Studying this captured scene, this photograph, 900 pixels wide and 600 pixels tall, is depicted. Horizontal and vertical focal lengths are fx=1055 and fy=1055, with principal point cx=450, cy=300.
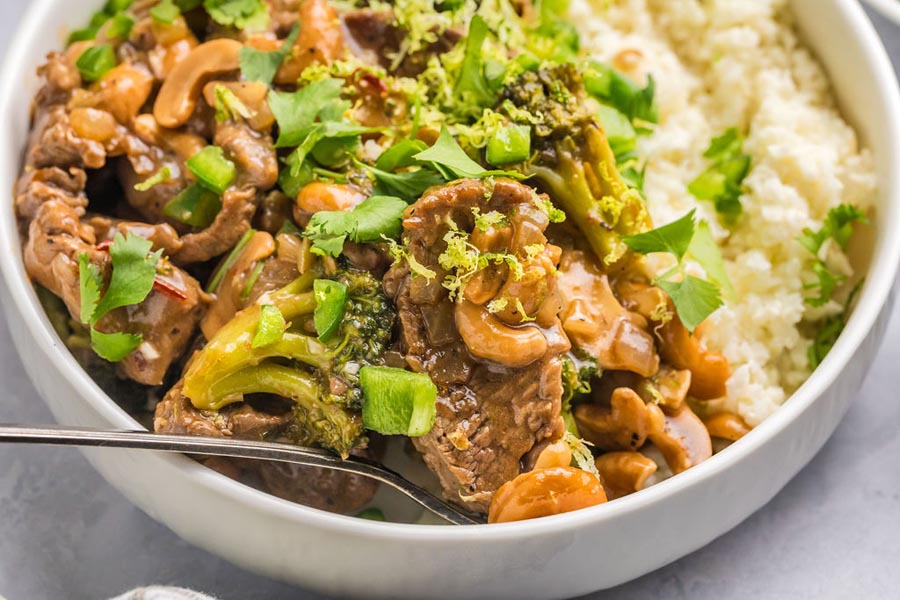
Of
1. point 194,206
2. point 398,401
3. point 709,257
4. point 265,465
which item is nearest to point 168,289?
point 194,206

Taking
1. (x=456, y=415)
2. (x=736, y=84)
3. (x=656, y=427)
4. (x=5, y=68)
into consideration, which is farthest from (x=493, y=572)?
(x=5, y=68)

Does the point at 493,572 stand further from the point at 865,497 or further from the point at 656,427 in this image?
the point at 865,497

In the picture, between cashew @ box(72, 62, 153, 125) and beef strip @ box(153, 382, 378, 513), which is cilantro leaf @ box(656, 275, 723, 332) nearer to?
beef strip @ box(153, 382, 378, 513)

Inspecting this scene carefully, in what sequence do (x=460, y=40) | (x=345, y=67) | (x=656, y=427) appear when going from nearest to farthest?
(x=656, y=427)
(x=345, y=67)
(x=460, y=40)

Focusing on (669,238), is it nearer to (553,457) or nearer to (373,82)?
(553,457)

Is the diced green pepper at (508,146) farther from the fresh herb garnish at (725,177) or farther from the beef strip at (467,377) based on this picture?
the fresh herb garnish at (725,177)
